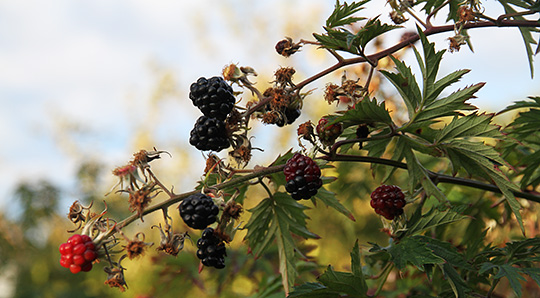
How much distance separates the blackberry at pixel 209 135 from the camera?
0.82m

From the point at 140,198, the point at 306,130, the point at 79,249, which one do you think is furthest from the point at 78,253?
the point at 306,130

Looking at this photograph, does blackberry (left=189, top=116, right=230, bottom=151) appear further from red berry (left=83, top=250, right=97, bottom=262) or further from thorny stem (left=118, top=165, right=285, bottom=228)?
red berry (left=83, top=250, right=97, bottom=262)

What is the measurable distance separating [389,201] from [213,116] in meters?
0.35

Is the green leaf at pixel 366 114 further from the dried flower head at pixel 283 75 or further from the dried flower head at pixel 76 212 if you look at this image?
the dried flower head at pixel 76 212

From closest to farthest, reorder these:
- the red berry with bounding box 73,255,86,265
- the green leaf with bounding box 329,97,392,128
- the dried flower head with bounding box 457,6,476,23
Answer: the red berry with bounding box 73,255,86,265, the green leaf with bounding box 329,97,392,128, the dried flower head with bounding box 457,6,476,23

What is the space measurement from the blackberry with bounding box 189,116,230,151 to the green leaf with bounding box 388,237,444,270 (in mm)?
356

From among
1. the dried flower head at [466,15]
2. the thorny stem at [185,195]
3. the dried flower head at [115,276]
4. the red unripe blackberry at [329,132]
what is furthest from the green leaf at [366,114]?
the dried flower head at [115,276]

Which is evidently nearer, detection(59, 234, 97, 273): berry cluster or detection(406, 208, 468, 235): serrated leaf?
detection(59, 234, 97, 273): berry cluster

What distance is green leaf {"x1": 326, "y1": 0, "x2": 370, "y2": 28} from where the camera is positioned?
848mm

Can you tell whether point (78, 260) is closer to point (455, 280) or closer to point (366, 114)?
point (366, 114)

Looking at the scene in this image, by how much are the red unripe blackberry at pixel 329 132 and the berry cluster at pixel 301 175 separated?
0.05m

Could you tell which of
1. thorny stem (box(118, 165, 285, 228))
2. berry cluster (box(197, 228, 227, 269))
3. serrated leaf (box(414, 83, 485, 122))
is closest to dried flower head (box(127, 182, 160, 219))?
thorny stem (box(118, 165, 285, 228))

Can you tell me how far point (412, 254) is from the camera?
2.72ft

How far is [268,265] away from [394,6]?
111 centimetres
